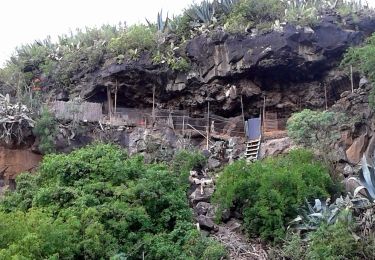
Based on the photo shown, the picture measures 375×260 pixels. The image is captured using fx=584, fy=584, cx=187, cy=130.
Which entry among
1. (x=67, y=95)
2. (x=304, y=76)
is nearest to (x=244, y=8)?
(x=304, y=76)

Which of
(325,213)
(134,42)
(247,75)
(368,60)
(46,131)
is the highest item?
(134,42)

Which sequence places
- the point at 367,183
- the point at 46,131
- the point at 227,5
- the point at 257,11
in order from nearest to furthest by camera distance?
the point at 367,183, the point at 46,131, the point at 257,11, the point at 227,5

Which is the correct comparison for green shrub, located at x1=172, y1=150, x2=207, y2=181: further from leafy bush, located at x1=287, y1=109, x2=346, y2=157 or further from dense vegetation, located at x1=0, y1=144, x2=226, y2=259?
dense vegetation, located at x1=0, y1=144, x2=226, y2=259

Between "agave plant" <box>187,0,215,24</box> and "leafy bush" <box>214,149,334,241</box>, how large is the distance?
11.8 m

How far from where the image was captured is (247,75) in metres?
25.5

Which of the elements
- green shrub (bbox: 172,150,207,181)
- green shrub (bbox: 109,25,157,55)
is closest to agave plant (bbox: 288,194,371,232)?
green shrub (bbox: 172,150,207,181)

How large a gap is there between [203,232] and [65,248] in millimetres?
4061

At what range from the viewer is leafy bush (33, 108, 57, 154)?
2138 cm

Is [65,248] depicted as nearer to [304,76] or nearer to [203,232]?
[203,232]

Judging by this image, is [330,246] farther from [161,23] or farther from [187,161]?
[161,23]

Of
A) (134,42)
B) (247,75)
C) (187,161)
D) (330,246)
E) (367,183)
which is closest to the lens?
(330,246)

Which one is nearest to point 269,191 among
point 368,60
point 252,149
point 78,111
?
point 368,60

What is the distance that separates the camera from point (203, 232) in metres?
14.6

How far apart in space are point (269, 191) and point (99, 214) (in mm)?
4339
